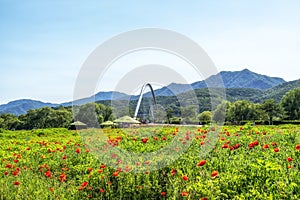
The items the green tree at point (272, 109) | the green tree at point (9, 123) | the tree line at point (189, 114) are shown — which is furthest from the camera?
the green tree at point (9, 123)

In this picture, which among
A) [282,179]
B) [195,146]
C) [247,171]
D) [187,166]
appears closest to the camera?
[282,179]

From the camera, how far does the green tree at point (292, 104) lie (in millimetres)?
68375

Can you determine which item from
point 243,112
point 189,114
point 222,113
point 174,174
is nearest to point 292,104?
point 243,112

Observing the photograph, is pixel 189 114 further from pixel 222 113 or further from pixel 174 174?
pixel 174 174

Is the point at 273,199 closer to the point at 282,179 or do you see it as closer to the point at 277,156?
the point at 282,179

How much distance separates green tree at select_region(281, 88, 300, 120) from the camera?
6838cm

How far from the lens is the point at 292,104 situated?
69.7m

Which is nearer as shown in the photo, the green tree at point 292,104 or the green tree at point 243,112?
the green tree at point 292,104

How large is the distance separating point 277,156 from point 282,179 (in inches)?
57.5

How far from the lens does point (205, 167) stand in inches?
213

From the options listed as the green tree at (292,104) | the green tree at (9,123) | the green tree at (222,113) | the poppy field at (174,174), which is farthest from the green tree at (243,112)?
the poppy field at (174,174)

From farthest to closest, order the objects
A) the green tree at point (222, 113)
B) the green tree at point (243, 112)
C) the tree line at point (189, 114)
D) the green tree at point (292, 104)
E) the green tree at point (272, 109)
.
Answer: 1. the green tree at point (243, 112)
2. the green tree at point (272, 109)
3. the tree line at point (189, 114)
4. the green tree at point (292, 104)
5. the green tree at point (222, 113)

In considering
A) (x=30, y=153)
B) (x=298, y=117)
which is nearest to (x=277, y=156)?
(x=30, y=153)

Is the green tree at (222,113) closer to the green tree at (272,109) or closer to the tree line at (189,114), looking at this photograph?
the tree line at (189,114)
